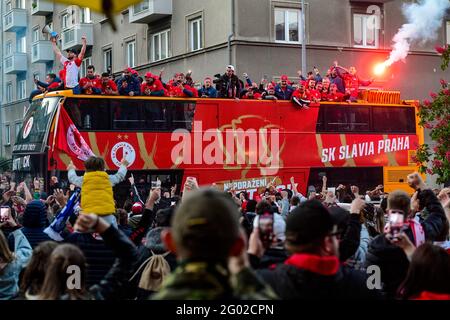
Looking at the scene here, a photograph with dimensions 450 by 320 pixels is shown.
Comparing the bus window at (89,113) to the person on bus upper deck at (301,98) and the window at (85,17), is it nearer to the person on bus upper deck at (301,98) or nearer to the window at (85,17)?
the person on bus upper deck at (301,98)

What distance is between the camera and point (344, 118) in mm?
25688

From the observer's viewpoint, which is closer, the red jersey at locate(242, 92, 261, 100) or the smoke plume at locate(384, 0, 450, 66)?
the red jersey at locate(242, 92, 261, 100)

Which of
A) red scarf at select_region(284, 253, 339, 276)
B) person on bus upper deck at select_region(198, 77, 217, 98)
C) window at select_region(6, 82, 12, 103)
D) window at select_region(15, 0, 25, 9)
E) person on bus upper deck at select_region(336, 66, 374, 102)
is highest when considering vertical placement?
window at select_region(15, 0, 25, 9)

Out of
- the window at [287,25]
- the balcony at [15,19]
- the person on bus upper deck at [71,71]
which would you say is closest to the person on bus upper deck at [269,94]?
the person on bus upper deck at [71,71]

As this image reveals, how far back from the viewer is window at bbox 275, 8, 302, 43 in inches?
1316

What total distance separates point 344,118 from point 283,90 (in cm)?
201

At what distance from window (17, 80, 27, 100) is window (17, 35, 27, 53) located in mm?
1820

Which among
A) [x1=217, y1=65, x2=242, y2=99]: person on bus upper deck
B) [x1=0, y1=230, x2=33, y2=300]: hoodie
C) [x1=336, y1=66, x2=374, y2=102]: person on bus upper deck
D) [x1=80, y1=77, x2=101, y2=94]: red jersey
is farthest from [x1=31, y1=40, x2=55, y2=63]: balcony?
[x1=0, y1=230, x2=33, y2=300]: hoodie

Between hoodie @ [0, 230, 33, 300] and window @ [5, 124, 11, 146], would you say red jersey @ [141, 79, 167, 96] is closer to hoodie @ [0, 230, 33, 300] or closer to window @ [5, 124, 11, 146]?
hoodie @ [0, 230, 33, 300]

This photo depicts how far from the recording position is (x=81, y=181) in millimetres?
8969

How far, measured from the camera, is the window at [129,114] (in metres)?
22.0

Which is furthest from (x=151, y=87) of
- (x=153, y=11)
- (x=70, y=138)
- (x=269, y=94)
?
(x=153, y=11)

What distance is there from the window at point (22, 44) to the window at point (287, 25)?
2303 centimetres
